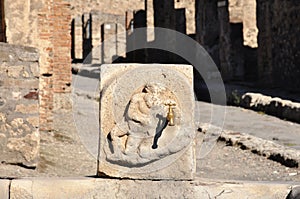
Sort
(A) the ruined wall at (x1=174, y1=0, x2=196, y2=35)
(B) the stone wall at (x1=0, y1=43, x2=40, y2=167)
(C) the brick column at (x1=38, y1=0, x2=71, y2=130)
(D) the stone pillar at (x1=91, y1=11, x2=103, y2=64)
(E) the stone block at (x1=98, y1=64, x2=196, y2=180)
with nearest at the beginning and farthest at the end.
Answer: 1. (E) the stone block at (x1=98, y1=64, x2=196, y2=180)
2. (B) the stone wall at (x1=0, y1=43, x2=40, y2=167)
3. (C) the brick column at (x1=38, y1=0, x2=71, y2=130)
4. (A) the ruined wall at (x1=174, y1=0, x2=196, y2=35)
5. (D) the stone pillar at (x1=91, y1=11, x2=103, y2=64)

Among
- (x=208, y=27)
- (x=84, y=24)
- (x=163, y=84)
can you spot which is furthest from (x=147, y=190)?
(x=84, y=24)

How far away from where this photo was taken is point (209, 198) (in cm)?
344

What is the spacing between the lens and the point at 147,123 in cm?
350

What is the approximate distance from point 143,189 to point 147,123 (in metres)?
0.35

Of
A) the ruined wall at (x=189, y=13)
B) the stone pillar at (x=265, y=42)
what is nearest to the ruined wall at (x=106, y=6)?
the ruined wall at (x=189, y=13)

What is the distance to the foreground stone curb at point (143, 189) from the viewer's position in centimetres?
343

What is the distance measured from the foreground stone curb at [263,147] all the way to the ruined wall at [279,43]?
500 centimetres

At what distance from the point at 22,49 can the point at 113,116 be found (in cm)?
231

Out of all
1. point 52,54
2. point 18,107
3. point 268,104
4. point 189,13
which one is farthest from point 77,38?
point 18,107

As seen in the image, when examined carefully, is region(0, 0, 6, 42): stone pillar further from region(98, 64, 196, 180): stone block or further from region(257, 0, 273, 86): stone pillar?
region(257, 0, 273, 86): stone pillar

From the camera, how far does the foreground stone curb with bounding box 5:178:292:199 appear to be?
3.43 meters

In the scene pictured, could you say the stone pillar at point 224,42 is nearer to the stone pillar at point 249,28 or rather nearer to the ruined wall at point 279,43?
the stone pillar at point 249,28

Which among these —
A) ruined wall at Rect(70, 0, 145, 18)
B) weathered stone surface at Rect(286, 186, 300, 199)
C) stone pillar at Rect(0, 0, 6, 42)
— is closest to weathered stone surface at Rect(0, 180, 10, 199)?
weathered stone surface at Rect(286, 186, 300, 199)

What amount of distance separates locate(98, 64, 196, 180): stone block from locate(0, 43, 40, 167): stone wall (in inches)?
83.9
